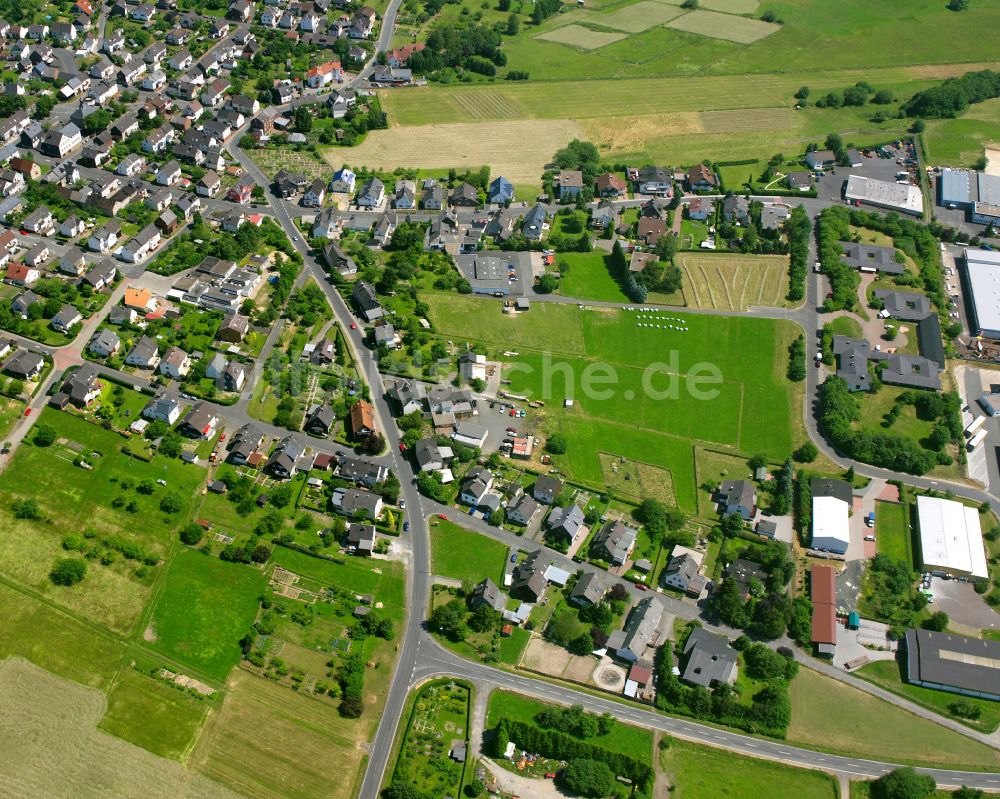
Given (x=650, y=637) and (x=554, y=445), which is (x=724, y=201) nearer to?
(x=554, y=445)

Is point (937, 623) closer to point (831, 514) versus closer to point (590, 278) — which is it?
point (831, 514)

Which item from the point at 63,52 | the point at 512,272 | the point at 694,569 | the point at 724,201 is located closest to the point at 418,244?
the point at 512,272

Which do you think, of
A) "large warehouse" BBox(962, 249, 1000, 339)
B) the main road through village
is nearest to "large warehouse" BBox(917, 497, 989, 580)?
the main road through village

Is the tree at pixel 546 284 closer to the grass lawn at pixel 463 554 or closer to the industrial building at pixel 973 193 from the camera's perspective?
the grass lawn at pixel 463 554

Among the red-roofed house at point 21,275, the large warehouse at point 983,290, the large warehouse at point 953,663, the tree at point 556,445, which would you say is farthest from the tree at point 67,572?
the large warehouse at point 983,290

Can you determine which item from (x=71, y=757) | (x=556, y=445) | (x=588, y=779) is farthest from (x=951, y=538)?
(x=71, y=757)

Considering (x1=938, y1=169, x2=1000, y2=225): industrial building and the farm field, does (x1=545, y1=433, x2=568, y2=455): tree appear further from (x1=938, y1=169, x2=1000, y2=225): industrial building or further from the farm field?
(x1=938, y1=169, x2=1000, y2=225): industrial building
